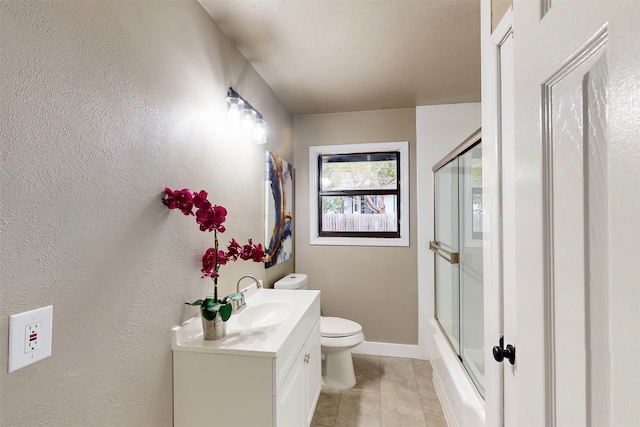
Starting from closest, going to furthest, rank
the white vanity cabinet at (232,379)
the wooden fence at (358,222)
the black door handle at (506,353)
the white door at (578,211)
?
the white door at (578,211) → the black door handle at (506,353) → the white vanity cabinet at (232,379) → the wooden fence at (358,222)

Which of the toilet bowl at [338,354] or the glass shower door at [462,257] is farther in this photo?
the toilet bowl at [338,354]

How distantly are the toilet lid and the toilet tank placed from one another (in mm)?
372

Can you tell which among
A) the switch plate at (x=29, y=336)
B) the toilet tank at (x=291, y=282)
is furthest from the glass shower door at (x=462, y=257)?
the switch plate at (x=29, y=336)

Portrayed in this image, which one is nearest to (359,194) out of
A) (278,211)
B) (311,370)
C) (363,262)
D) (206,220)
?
(363,262)

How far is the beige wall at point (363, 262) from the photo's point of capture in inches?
112

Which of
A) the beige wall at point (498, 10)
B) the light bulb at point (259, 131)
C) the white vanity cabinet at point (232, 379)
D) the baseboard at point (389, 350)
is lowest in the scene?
the baseboard at point (389, 350)

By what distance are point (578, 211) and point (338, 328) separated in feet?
7.12

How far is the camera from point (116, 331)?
3.15 ft

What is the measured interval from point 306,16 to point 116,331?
5.53 feet

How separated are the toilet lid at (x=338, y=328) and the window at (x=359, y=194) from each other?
781 millimetres

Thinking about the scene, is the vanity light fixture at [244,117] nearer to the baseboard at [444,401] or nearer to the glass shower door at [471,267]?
the glass shower door at [471,267]

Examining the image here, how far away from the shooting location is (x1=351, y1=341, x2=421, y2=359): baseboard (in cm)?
283

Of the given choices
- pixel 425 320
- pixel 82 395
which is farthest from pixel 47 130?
pixel 425 320

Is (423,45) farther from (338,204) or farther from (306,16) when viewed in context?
(338,204)
